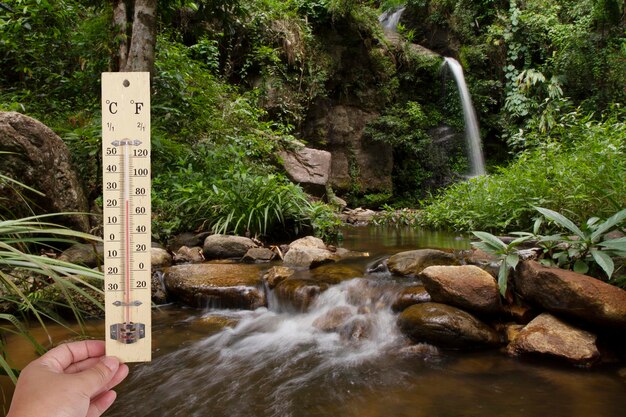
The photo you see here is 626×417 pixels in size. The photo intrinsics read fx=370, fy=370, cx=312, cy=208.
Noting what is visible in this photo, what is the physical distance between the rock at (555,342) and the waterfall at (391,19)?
14.5 meters

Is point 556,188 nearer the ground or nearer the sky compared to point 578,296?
nearer the sky

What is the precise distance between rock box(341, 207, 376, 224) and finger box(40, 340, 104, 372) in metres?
8.77

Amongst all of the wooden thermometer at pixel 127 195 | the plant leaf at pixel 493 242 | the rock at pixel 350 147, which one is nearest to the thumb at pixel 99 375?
the wooden thermometer at pixel 127 195

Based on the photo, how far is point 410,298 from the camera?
3.08m

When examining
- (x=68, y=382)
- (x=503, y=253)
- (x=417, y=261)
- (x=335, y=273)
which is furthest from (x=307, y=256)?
(x=68, y=382)

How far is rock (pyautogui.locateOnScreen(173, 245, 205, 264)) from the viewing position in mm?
4498

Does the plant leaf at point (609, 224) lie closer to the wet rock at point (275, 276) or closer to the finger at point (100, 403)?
the wet rock at point (275, 276)

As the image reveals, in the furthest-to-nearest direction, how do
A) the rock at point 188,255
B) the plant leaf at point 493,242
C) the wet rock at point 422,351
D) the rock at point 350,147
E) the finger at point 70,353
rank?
the rock at point 350,147, the rock at point 188,255, the plant leaf at point 493,242, the wet rock at point 422,351, the finger at point 70,353

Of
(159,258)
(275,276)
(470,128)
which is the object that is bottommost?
(275,276)

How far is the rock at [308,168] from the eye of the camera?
27.5 feet

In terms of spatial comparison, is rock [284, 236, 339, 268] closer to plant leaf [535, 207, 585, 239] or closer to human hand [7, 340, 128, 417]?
plant leaf [535, 207, 585, 239]

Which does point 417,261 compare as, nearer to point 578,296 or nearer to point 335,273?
point 335,273

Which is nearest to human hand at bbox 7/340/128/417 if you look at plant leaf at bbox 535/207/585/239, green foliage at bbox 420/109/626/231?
plant leaf at bbox 535/207/585/239

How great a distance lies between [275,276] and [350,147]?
8993mm
